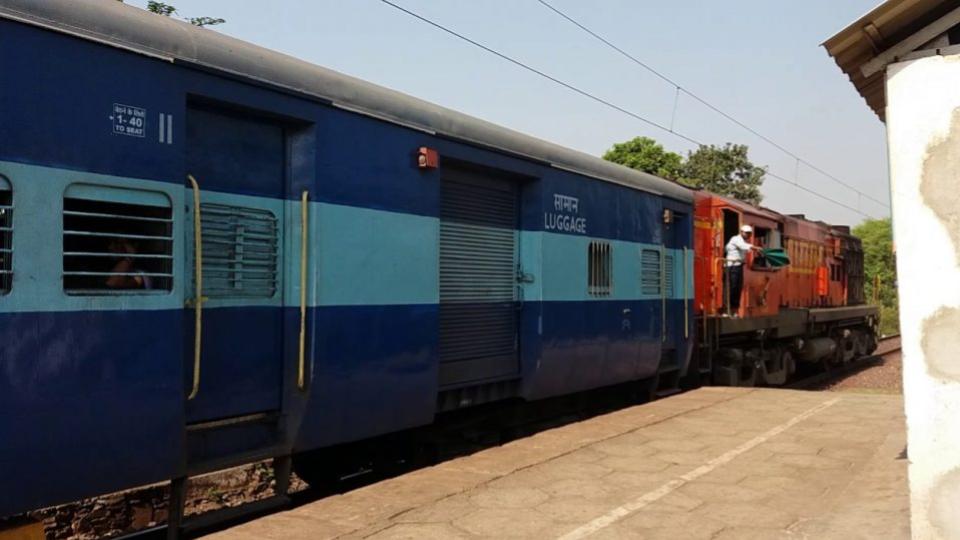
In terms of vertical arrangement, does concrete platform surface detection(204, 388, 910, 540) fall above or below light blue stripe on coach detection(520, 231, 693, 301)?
below

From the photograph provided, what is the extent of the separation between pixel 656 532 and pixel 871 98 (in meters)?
4.08

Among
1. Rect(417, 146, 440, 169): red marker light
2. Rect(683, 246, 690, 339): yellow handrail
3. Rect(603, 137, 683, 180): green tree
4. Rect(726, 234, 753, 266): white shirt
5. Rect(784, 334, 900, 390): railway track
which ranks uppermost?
Rect(603, 137, 683, 180): green tree

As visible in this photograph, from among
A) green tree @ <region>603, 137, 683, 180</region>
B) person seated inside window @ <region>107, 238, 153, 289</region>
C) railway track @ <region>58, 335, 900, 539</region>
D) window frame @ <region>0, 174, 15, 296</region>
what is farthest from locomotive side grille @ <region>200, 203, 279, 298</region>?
green tree @ <region>603, 137, 683, 180</region>

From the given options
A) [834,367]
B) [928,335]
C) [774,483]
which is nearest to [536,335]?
[774,483]

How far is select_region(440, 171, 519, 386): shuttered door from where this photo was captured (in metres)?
7.22

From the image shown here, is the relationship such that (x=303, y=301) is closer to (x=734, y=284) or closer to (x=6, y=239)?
(x=6, y=239)

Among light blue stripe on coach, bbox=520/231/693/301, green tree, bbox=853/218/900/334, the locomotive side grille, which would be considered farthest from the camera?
green tree, bbox=853/218/900/334

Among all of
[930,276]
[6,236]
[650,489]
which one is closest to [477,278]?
[650,489]

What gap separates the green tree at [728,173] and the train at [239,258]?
1539 inches

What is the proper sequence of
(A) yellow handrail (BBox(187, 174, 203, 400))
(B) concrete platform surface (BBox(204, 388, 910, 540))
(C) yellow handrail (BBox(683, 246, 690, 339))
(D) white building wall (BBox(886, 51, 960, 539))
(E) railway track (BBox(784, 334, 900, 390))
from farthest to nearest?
1. (E) railway track (BBox(784, 334, 900, 390))
2. (C) yellow handrail (BBox(683, 246, 690, 339))
3. (B) concrete platform surface (BBox(204, 388, 910, 540))
4. (A) yellow handrail (BBox(187, 174, 203, 400))
5. (D) white building wall (BBox(886, 51, 960, 539))

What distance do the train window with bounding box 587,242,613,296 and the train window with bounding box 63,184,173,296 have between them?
5.33 meters

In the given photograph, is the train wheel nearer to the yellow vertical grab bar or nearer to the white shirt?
the yellow vertical grab bar

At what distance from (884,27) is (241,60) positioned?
11.7ft

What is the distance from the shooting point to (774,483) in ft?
20.9
